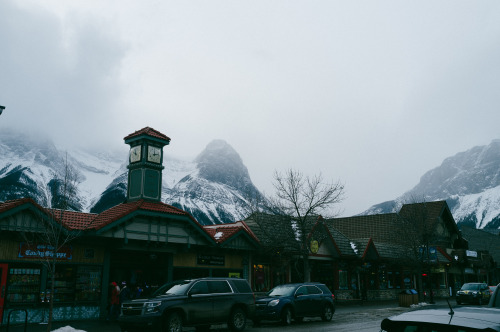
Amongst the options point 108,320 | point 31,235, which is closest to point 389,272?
point 108,320

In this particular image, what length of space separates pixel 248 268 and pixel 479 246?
183 ft

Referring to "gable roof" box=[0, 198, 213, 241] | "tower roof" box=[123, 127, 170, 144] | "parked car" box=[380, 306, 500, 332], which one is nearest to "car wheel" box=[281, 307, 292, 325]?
"gable roof" box=[0, 198, 213, 241]

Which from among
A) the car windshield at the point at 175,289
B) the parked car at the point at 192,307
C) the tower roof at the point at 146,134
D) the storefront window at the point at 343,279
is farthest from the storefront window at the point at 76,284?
the storefront window at the point at 343,279

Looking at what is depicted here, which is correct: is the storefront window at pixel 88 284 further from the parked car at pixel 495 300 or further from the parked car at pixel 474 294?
the parked car at pixel 474 294

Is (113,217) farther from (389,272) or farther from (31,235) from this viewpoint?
(389,272)

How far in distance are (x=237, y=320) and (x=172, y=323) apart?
2947mm

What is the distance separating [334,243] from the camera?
3531cm

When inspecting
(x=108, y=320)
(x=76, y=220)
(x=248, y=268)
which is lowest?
(x=108, y=320)

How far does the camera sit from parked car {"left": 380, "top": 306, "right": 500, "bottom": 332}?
12.0ft

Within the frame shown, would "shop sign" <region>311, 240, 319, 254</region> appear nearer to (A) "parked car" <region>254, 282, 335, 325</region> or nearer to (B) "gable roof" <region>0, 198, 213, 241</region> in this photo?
(B) "gable roof" <region>0, 198, 213, 241</region>

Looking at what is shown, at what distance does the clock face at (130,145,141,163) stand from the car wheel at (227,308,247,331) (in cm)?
1193

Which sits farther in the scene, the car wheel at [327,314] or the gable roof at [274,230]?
the gable roof at [274,230]

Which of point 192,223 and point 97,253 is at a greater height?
point 192,223

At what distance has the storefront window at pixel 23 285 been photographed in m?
18.7
